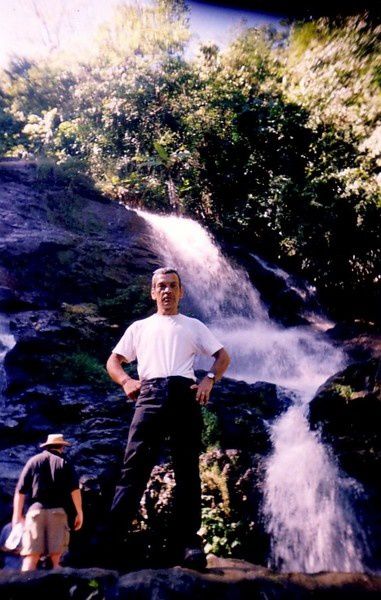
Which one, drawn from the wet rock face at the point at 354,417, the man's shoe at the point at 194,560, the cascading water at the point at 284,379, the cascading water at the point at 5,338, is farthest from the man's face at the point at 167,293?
the cascading water at the point at 5,338

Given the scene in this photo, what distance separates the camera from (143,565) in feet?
19.0

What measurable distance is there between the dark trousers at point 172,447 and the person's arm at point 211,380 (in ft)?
0.19

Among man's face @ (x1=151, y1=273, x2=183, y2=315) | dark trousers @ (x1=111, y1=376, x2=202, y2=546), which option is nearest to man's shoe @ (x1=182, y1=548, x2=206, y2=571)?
dark trousers @ (x1=111, y1=376, x2=202, y2=546)

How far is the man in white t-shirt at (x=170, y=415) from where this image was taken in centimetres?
272

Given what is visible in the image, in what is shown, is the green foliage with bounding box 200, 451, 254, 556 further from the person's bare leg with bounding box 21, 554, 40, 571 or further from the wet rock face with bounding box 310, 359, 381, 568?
the person's bare leg with bounding box 21, 554, 40, 571

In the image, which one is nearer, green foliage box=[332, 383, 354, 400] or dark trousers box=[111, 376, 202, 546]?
dark trousers box=[111, 376, 202, 546]

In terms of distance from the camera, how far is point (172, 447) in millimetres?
2873

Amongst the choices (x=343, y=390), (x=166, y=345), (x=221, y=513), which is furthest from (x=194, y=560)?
(x=343, y=390)

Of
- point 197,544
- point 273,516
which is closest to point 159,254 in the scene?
point 273,516

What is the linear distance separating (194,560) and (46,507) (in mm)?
2597

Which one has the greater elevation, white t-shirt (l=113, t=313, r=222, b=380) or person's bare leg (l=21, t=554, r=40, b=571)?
white t-shirt (l=113, t=313, r=222, b=380)

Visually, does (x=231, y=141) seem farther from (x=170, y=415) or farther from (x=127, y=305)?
(x=170, y=415)

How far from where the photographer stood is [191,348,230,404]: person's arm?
288 centimetres

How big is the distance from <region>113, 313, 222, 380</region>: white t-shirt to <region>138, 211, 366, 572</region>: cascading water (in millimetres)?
4701
